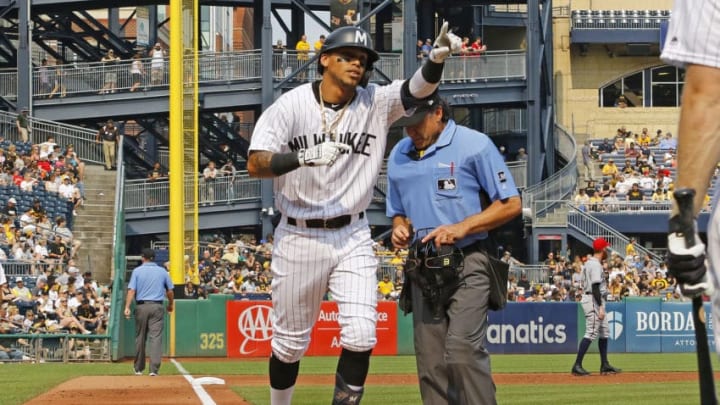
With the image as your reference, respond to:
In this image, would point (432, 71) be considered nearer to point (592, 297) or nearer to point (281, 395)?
point (281, 395)

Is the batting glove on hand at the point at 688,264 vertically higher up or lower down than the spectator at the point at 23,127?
lower down

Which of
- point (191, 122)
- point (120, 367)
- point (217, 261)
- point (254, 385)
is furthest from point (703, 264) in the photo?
point (217, 261)

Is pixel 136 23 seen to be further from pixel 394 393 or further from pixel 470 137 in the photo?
pixel 470 137

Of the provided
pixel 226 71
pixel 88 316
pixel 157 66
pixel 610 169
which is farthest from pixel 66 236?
pixel 610 169

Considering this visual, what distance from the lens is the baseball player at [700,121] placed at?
4176 mm

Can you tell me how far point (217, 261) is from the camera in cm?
3231

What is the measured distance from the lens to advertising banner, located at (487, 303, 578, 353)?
27.0 meters

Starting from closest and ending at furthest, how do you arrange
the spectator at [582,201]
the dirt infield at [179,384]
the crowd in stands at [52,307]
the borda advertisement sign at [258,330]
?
the dirt infield at [179,384] → the crowd in stands at [52,307] → the borda advertisement sign at [258,330] → the spectator at [582,201]

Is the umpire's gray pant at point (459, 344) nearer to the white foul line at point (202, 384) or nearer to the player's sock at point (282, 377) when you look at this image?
the player's sock at point (282, 377)

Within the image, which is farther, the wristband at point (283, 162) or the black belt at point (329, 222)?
the black belt at point (329, 222)

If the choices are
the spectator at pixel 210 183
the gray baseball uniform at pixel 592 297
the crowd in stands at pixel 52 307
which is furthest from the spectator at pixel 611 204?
the gray baseball uniform at pixel 592 297

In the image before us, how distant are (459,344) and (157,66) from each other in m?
32.1

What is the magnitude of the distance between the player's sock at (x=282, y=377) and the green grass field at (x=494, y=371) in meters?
4.40

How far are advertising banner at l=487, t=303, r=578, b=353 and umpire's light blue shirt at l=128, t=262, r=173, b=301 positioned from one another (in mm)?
9427
